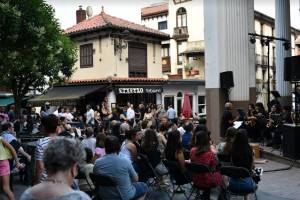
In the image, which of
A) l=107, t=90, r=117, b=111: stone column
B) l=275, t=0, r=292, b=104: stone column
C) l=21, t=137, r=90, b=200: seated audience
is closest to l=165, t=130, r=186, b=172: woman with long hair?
l=21, t=137, r=90, b=200: seated audience

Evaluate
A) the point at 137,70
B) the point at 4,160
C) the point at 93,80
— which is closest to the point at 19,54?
the point at 4,160

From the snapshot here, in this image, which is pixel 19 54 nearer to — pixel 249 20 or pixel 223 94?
pixel 223 94

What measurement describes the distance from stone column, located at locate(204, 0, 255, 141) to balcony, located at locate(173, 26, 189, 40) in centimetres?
2818

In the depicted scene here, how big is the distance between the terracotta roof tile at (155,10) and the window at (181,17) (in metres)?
2.38

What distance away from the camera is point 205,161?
719 centimetres

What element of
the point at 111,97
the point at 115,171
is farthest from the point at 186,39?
the point at 115,171

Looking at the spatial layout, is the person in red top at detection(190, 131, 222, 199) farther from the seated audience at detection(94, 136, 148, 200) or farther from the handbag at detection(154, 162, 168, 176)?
the seated audience at detection(94, 136, 148, 200)

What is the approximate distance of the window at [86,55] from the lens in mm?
29000

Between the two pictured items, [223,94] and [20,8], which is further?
[223,94]

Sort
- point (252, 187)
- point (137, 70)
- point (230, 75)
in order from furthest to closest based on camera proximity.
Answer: point (137, 70), point (230, 75), point (252, 187)

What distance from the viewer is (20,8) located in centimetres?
1134

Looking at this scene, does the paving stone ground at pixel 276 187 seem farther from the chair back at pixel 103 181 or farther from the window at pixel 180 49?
the window at pixel 180 49

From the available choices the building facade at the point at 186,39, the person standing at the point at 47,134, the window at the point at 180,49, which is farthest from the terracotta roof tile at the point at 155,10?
the person standing at the point at 47,134

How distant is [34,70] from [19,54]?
7955mm
